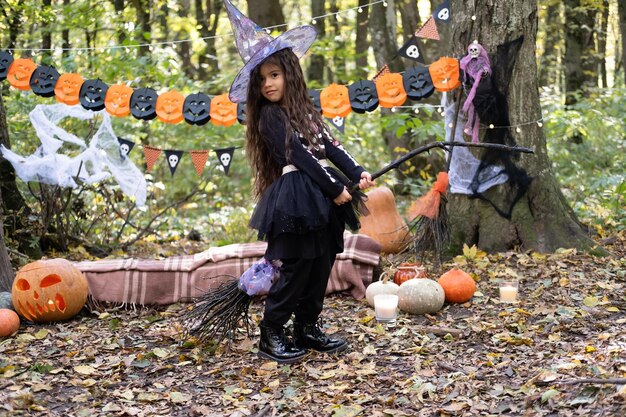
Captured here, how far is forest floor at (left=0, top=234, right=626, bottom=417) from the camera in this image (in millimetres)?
3600

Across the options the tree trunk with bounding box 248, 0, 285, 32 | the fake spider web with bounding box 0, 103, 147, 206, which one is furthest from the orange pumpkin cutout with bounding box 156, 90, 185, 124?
the tree trunk with bounding box 248, 0, 285, 32

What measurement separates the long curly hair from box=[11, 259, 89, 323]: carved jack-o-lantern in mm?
1829

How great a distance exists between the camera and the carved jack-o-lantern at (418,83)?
21.7 feet

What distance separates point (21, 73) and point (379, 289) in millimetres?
4360

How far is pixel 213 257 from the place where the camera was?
601 cm

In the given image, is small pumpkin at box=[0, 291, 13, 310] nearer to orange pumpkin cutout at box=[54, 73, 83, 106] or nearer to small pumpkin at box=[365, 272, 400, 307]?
orange pumpkin cutout at box=[54, 73, 83, 106]

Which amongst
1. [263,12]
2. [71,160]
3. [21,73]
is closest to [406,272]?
[71,160]

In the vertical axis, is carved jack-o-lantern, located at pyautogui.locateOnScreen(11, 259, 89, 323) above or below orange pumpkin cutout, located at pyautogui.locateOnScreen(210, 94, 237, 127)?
below

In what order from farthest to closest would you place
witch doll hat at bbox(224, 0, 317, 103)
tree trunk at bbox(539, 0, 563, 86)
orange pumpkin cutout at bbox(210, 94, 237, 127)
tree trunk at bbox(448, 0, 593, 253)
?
tree trunk at bbox(539, 0, 563, 86), orange pumpkin cutout at bbox(210, 94, 237, 127), tree trunk at bbox(448, 0, 593, 253), witch doll hat at bbox(224, 0, 317, 103)

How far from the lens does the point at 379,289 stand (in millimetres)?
5434

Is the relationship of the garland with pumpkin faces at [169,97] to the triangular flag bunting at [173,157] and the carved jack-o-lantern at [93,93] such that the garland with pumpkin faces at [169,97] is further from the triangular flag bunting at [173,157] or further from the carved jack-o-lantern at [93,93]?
the triangular flag bunting at [173,157]

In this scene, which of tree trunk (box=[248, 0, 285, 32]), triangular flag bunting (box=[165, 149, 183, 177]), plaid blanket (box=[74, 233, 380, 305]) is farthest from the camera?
tree trunk (box=[248, 0, 285, 32])

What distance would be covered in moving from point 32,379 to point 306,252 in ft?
5.77

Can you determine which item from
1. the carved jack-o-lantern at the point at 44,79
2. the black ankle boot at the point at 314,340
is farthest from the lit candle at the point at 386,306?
the carved jack-o-lantern at the point at 44,79
